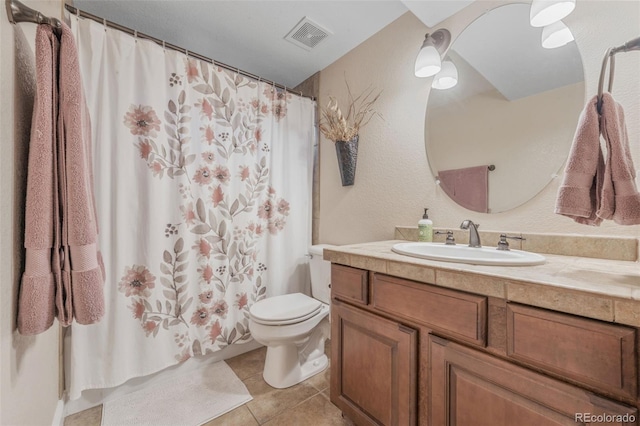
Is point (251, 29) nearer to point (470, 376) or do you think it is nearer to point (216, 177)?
point (216, 177)

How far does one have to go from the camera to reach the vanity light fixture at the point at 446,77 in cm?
138

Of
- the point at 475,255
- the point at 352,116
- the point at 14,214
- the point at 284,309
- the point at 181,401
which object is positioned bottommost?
the point at 181,401

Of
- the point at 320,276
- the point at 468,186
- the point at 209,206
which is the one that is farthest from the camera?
the point at 320,276

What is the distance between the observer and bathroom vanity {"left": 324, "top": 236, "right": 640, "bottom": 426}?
0.54 metres

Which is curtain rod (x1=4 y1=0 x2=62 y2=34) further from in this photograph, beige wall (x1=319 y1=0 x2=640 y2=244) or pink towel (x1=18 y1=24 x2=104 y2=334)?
beige wall (x1=319 y1=0 x2=640 y2=244)

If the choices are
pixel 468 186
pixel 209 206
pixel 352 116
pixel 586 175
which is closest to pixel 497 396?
pixel 586 175

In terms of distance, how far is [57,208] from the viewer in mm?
696

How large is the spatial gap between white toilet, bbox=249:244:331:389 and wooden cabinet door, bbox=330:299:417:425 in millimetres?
359

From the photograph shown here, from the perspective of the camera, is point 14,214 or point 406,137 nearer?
point 14,214

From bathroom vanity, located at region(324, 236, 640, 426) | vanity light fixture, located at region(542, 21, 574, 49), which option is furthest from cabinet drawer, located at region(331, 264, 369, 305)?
vanity light fixture, located at region(542, 21, 574, 49)

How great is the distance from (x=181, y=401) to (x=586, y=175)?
2.04 metres

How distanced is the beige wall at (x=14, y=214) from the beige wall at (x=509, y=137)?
163cm

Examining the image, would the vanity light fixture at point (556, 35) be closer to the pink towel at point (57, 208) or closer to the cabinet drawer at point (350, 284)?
the cabinet drawer at point (350, 284)

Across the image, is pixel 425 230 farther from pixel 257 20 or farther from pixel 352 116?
pixel 257 20
